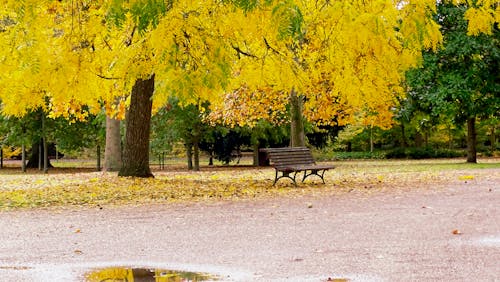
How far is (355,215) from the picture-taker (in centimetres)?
1085

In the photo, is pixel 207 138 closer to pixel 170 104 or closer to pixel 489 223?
pixel 170 104

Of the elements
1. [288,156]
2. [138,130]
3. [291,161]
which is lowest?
[291,161]

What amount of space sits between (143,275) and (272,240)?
226 centimetres

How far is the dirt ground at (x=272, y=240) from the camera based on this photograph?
21.6 feet

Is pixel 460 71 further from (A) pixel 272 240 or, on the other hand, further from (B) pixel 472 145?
(A) pixel 272 240

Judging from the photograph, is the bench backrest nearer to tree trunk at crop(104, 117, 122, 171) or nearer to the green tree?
tree trunk at crop(104, 117, 122, 171)

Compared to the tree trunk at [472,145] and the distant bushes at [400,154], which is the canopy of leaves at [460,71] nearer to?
the tree trunk at [472,145]

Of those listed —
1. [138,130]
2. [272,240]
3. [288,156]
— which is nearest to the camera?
[272,240]

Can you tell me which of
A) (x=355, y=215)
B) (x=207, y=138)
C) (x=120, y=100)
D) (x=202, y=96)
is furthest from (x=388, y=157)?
(x=355, y=215)

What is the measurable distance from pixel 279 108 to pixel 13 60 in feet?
60.6

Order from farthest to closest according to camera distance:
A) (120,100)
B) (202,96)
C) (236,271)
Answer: (120,100) → (202,96) → (236,271)

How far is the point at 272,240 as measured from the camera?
843 cm

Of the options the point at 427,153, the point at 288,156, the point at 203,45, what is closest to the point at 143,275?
the point at 203,45

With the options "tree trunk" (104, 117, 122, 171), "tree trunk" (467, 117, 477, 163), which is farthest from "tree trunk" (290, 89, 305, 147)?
"tree trunk" (467, 117, 477, 163)
